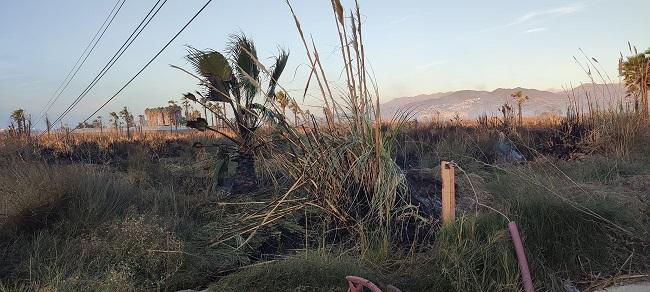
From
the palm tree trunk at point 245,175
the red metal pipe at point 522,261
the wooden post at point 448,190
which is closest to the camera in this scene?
the red metal pipe at point 522,261

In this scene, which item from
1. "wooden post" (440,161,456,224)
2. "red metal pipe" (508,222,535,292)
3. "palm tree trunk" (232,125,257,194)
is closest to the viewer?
"red metal pipe" (508,222,535,292)

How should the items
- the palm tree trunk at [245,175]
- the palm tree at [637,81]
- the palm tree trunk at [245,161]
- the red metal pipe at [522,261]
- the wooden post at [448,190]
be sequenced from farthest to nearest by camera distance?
the palm tree at [637,81] → the palm tree trunk at [245,161] → the palm tree trunk at [245,175] → the wooden post at [448,190] → the red metal pipe at [522,261]

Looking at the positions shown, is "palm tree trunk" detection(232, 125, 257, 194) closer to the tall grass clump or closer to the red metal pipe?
the tall grass clump

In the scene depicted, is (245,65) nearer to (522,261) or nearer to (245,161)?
(245,161)

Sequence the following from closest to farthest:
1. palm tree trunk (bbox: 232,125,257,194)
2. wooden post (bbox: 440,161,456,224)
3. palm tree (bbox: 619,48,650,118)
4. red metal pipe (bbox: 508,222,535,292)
A: red metal pipe (bbox: 508,222,535,292), wooden post (bbox: 440,161,456,224), palm tree trunk (bbox: 232,125,257,194), palm tree (bbox: 619,48,650,118)

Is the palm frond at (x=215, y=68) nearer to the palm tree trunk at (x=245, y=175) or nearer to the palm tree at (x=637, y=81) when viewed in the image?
the palm tree trunk at (x=245, y=175)

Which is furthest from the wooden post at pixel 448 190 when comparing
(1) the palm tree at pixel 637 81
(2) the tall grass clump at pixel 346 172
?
(1) the palm tree at pixel 637 81

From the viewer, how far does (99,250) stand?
5797 millimetres

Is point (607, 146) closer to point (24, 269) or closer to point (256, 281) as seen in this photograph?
point (256, 281)

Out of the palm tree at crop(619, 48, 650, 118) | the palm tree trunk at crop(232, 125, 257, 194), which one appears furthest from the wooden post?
the palm tree at crop(619, 48, 650, 118)

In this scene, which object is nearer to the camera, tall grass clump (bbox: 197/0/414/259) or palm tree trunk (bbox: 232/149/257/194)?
tall grass clump (bbox: 197/0/414/259)

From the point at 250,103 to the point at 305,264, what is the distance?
532 cm

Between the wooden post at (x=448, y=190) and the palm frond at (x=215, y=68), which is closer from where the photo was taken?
the wooden post at (x=448, y=190)

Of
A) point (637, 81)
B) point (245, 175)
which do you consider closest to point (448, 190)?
point (245, 175)
